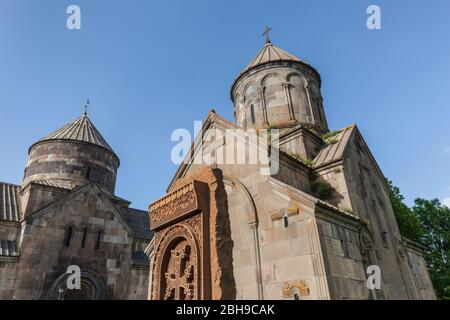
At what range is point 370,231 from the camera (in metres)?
7.54

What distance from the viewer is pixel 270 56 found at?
44.9 ft

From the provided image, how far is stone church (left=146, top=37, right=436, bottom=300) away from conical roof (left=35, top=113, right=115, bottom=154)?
9.30 meters

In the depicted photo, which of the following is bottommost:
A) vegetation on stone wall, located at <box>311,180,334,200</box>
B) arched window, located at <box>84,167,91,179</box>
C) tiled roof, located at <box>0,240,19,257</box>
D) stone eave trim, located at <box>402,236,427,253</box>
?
stone eave trim, located at <box>402,236,427,253</box>

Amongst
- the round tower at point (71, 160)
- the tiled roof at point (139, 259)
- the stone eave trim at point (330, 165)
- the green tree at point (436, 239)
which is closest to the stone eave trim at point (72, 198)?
the tiled roof at point (139, 259)

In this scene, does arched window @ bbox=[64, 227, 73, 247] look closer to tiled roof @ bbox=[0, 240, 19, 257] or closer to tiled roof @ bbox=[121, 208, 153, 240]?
tiled roof @ bbox=[0, 240, 19, 257]

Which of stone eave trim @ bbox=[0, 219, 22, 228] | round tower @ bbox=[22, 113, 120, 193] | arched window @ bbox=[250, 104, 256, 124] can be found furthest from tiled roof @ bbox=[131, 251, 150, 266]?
arched window @ bbox=[250, 104, 256, 124]

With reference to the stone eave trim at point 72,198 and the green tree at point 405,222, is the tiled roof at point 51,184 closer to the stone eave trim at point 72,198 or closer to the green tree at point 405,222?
the stone eave trim at point 72,198

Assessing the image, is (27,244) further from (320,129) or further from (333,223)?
(320,129)

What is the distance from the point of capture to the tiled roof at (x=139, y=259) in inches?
515

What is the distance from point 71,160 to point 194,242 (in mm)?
13728

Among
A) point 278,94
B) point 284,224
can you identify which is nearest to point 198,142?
point 284,224

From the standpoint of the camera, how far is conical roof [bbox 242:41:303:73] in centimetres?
1326
